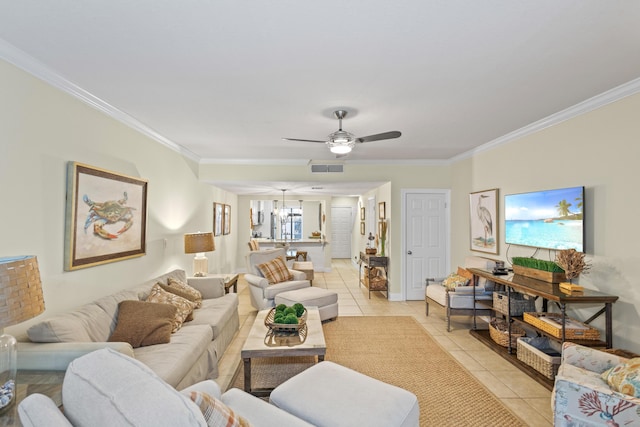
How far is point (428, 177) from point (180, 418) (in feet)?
18.7

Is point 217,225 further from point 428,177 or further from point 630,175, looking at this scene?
point 630,175

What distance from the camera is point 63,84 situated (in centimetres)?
255

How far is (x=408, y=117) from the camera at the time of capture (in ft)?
11.5

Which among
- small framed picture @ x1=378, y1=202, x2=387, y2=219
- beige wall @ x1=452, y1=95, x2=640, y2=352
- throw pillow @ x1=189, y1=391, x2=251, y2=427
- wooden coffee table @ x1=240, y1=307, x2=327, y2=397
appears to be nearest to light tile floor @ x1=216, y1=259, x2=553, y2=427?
wooden coffee table @ x1=240, y1=307, x2=327, y2=397

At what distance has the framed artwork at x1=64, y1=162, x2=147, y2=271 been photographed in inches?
105

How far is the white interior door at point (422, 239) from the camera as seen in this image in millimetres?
6012

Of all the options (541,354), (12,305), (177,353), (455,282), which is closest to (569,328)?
(541,354)

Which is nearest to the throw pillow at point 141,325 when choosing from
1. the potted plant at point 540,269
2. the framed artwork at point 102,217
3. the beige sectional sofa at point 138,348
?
the beige sectional sofa at point 138,348

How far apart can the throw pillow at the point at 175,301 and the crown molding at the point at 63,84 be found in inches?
69.3

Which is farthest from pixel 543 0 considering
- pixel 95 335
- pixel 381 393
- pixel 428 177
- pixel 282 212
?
pixel 282 212

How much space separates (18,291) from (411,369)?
3066mm

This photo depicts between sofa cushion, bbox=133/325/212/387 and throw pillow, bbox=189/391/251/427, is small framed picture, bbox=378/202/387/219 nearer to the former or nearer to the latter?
sofa cushion, bbox=133/325/212/387

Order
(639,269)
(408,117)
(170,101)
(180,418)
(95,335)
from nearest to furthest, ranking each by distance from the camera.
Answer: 1. (180,418)
2. (95,335)
3. (639,269)
4. (170,101)
5. (408,117)

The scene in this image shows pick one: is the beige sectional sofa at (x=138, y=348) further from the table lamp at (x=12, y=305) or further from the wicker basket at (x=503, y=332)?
the wicker basket at (x=503, y=332)
